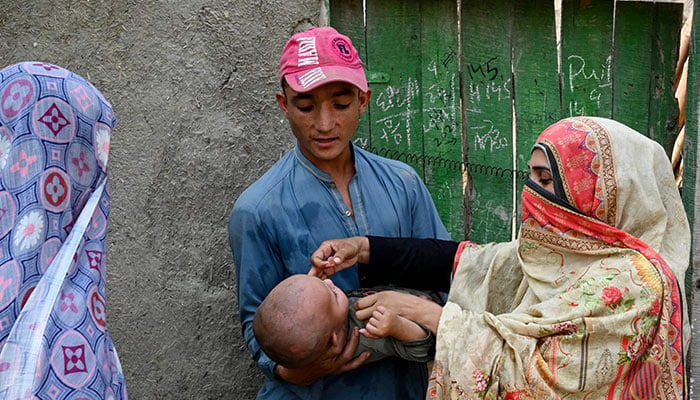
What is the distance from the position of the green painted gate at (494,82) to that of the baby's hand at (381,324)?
4.36 feet

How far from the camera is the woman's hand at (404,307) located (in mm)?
2564

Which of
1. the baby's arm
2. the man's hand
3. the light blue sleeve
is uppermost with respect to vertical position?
the light blue sleeve

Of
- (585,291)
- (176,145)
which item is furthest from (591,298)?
(176,145)

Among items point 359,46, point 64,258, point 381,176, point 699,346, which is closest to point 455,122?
point 359,46

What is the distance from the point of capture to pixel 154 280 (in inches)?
130

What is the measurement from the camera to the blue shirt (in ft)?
9.05

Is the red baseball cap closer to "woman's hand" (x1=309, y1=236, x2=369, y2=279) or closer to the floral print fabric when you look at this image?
"woman's hand" (x1=309, y1=236, x2=369, y2=279)

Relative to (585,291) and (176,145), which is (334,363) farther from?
(176,145)

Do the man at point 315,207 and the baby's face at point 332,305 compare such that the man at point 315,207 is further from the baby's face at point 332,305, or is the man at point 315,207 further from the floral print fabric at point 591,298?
the floral print fabric at point 591,298

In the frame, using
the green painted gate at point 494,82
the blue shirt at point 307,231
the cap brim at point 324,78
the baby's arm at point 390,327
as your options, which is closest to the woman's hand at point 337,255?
the blue shirt at point 307,231

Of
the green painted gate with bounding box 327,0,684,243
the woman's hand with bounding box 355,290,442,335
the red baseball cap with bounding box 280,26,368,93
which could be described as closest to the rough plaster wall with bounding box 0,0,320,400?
the green painted gate with bounding box 327,0,684,243

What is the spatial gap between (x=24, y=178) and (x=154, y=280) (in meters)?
1.36

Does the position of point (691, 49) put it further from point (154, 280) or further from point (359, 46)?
point (154, 280)

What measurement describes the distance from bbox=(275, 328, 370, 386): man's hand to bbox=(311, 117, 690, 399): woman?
131 millimetres
